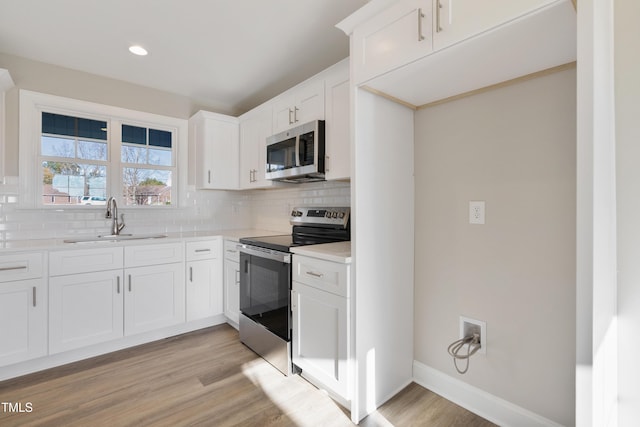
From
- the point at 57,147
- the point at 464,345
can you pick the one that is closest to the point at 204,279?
the point at 57,147

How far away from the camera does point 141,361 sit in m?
2.36

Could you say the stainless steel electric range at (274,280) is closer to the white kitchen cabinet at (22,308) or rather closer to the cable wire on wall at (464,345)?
the cable wire on wall at (464,345)

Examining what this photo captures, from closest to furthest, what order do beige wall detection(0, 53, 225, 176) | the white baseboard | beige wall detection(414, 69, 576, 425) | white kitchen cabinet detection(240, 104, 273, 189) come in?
1. beige wall detection(414, 69, 576, 425)
2. the white baseboard
3. beige wall detection(0, 53, 225, 176)
4. white kitchen cabinet detection(240, 104, 273, 189)

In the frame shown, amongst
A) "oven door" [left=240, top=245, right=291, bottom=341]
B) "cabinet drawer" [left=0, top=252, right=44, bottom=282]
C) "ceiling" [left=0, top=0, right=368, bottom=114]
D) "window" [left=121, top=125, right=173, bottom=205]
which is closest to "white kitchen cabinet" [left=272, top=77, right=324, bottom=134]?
"ceiling" [left=0, top=0, right=368, bottom=114]

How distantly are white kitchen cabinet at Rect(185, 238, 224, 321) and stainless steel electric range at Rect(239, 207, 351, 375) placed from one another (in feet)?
1.67

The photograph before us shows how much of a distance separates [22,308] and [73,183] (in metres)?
1.18

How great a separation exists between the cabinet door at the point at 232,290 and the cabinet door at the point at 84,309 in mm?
865

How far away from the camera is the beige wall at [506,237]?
4.75ft

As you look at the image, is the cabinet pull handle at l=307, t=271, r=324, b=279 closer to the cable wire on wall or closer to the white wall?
the cable wire on wall

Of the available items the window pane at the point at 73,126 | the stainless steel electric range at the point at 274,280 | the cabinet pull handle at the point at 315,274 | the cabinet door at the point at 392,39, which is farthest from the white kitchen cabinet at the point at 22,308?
the cabinet door at the point at 392,39

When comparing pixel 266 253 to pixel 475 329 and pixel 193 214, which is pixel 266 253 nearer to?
pixel 475 329

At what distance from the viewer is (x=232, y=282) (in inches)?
114

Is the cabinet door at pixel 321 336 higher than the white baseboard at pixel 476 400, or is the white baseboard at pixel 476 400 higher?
the cabinet door at pixel 321 336

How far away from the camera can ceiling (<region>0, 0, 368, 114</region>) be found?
6.38 ft
